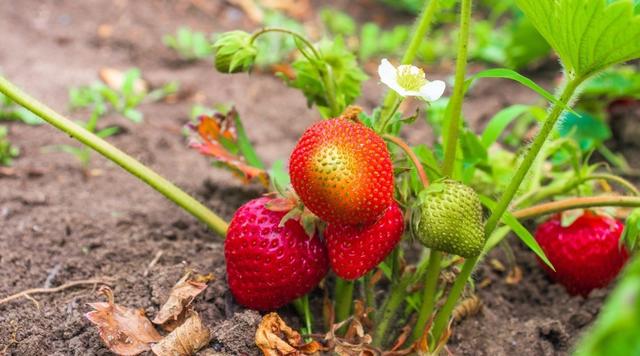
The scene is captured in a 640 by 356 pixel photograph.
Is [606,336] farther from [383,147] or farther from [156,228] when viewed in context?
[156,228]

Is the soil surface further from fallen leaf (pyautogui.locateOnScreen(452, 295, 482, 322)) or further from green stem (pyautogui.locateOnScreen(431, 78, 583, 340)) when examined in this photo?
green stem (pyautogui.locateOnScreen(431, 78, 583, 340))

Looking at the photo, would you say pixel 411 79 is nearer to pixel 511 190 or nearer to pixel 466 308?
pixel 511 190

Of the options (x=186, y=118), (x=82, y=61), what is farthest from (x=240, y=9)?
(x=186, y=118)

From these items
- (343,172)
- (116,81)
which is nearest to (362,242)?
(343,172)

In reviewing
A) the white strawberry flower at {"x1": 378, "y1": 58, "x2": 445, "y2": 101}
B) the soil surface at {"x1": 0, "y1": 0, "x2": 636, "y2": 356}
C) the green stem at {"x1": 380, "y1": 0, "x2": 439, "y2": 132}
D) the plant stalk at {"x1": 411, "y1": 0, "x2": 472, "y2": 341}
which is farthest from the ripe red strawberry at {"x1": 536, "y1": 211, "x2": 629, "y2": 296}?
the white strawberry flower at {"x1": 378, "y1": 58, "x2": 445, "y2": 101}

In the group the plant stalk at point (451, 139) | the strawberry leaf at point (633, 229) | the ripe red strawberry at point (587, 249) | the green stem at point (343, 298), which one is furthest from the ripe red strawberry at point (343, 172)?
the ripe red strawberry at point (587, 249)

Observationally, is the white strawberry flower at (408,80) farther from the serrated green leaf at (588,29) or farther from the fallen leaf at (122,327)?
the fallen leaf at (122,327)

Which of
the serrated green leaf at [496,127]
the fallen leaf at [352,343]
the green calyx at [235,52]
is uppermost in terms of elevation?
the green calyx at [235,52]
